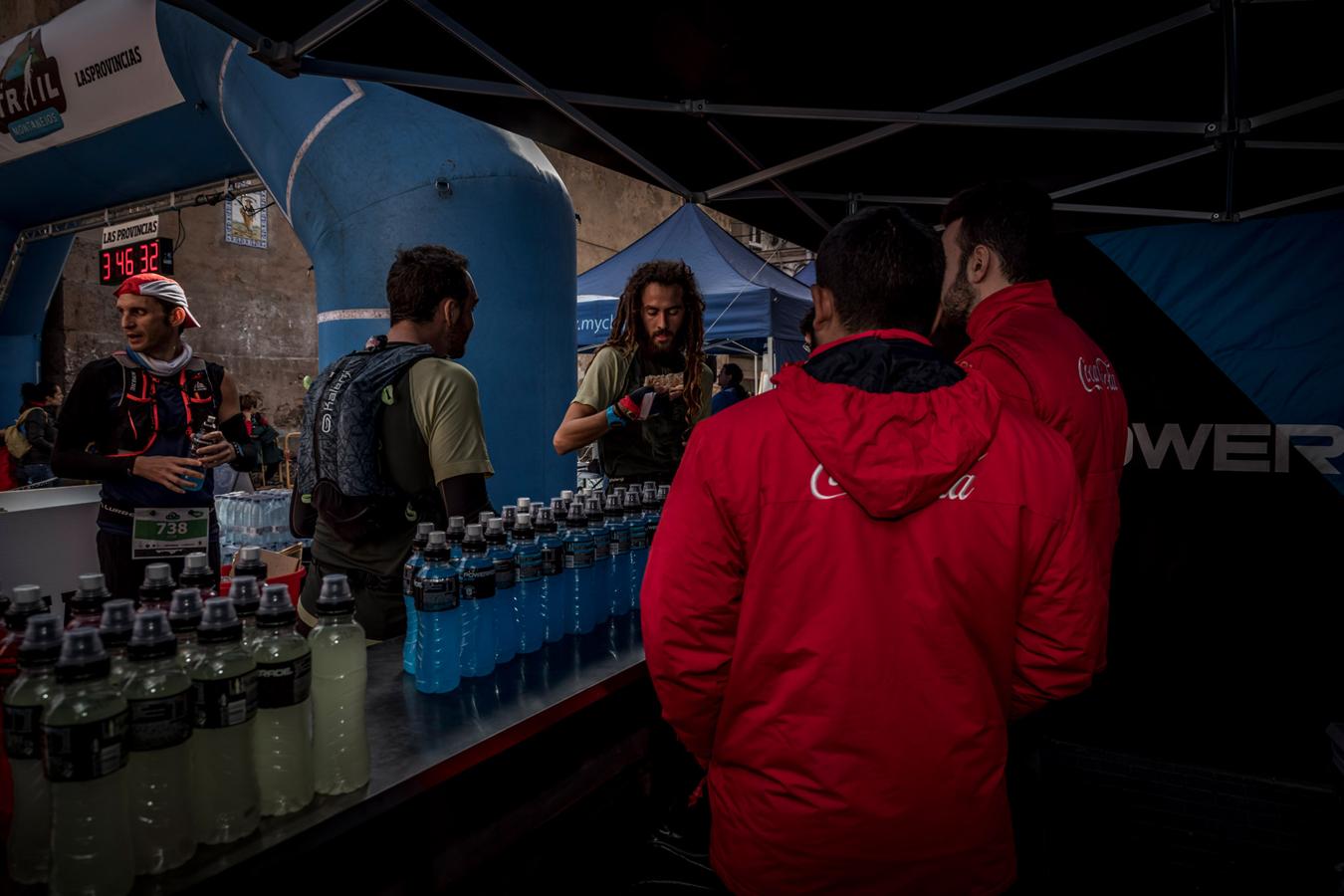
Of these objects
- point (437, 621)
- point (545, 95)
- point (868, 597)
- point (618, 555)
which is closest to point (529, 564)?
point (437, 621)

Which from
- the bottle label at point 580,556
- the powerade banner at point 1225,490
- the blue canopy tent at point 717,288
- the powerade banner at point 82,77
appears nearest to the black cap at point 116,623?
the bottle label at point 580,556

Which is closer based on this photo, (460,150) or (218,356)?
(460,150)

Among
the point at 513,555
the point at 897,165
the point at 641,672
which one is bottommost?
the point at 641,672

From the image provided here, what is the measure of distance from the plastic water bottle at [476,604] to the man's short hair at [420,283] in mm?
763

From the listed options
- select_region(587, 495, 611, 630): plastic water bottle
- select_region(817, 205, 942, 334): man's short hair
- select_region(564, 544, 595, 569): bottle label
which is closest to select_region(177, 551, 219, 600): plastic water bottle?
select_region(564, 544, 595, 569): bottle label

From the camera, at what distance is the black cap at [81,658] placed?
3.13ft

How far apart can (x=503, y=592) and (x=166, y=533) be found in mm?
1968

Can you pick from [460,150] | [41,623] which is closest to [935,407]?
[41,623]

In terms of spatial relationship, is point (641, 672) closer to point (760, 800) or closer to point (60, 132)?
point (760, 800)

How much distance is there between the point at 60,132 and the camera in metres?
6.66

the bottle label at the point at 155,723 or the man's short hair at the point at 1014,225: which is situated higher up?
the man's short hair at the point at 1014,225

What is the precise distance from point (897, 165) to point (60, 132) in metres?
7.50

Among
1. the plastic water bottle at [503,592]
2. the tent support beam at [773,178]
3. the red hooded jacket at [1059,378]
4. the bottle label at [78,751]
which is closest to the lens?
the bottle label at [78,751]

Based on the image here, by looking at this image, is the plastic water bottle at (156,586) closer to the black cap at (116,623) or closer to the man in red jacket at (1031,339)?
the black cap at (116,623)
